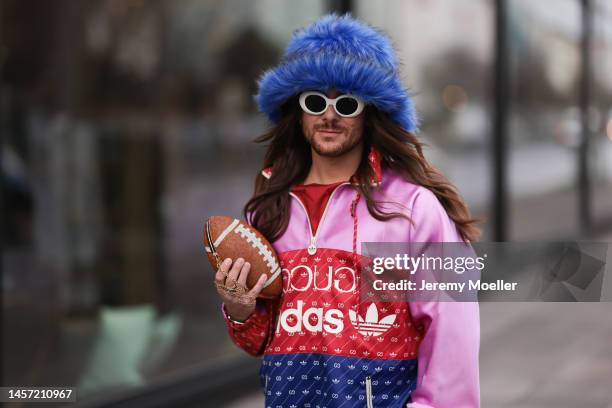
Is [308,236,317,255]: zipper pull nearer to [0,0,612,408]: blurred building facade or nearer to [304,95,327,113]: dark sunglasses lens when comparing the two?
[304,95,327,113]: dark sunglasses lens

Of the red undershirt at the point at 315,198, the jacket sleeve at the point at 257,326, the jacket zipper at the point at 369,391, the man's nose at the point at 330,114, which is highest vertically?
the man's nose at the point at 330,114

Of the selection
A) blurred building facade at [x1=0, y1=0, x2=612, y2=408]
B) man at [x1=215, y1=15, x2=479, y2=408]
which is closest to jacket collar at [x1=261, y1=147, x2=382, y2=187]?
man at [x1=215, y1=15, x2=479, y2=408]

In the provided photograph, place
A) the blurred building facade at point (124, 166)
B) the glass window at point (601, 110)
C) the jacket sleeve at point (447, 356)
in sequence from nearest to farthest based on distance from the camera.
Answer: the jacket sleeve at point (447, 356) → the blurred building facade at point (124, 166) → the glass window at point (601, 110)

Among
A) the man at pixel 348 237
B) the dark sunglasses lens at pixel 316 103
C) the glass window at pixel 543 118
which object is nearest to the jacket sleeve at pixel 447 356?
the man at pixel 348 237

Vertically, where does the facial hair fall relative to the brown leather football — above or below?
above

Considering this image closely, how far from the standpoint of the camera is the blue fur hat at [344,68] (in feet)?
7.06

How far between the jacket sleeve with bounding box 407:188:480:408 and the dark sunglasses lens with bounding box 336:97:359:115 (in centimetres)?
33

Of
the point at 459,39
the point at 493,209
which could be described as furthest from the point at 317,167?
the point at 493,209

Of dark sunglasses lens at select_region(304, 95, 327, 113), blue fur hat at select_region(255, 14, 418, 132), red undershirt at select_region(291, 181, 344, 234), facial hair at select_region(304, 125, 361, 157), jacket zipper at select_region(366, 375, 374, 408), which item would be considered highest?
blue fur hat at select_region(255, 14, 418, 132)

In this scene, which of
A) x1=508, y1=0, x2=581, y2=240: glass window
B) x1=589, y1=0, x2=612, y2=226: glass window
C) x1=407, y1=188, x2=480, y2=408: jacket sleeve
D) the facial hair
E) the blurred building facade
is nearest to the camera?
x1=407, y1=188, x2=480, y2=408: jacket sleeve

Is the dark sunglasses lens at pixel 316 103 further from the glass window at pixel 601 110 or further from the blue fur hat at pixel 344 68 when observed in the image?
the glass window at pixel 601 110

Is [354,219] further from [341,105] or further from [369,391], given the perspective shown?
[369,391]

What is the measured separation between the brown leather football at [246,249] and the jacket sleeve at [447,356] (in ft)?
1.04

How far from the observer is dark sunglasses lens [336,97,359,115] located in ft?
7.17
